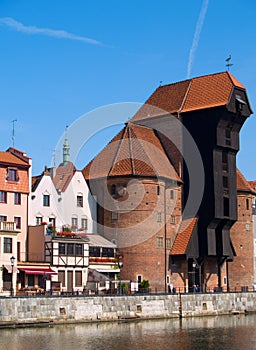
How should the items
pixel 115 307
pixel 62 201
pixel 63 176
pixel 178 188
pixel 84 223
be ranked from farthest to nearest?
pixel 178 188 < pixel 63 176 < pixel 84 223 < pixel 62 201 < pixel 115 307

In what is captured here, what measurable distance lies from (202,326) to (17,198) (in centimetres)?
2257

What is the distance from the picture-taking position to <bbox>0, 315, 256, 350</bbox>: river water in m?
43.9

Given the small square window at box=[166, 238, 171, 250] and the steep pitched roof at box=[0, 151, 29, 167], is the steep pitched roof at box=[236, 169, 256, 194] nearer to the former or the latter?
the small square window at box=[166, 238, 171, 250]

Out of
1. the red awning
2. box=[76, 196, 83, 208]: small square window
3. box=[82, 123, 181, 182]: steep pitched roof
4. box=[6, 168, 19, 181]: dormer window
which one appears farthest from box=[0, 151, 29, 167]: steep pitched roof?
box=[82, 123, 181, 182]: steep pitched roof

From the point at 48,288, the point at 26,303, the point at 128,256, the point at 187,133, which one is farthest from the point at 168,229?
the point at 26,303

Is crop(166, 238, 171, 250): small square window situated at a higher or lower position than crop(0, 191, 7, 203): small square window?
lower

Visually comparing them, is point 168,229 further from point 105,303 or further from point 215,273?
point 105,303

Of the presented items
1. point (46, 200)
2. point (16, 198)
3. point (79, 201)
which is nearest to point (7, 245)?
point (16, 198)

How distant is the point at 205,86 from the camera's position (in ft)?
276

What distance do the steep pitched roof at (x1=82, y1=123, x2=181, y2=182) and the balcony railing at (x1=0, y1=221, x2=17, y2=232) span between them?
16.5m

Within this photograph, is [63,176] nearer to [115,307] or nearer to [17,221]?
[17,221]

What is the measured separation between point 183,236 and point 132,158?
10.2m

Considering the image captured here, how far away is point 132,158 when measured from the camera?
78375mm

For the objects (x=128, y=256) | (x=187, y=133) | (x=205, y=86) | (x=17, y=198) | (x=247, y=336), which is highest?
(x=205, y=86)
